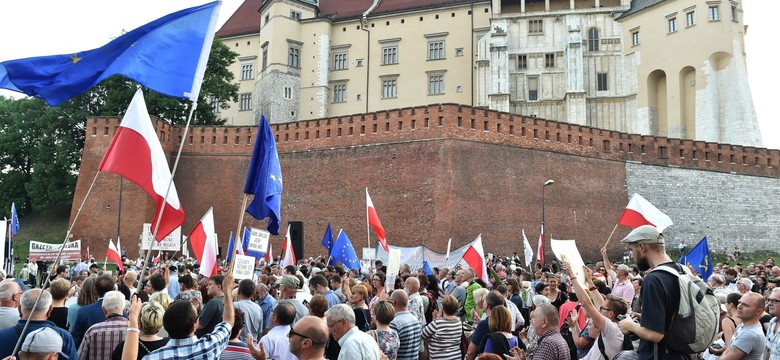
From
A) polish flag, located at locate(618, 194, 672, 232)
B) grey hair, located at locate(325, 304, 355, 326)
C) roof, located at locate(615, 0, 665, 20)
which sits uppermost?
roof, located at locate(615, 0, 665, 20)

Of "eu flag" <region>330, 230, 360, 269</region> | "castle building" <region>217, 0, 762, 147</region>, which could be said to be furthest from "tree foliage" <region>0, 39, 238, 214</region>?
"eu flag" <region>330, 230, 360, 269</region>

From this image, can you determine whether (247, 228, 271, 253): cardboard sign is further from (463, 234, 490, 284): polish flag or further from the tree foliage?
the tree foliage

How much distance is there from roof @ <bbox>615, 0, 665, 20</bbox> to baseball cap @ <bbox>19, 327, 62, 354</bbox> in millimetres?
53285

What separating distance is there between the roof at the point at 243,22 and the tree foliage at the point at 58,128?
44.4 feet

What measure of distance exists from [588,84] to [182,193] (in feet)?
106

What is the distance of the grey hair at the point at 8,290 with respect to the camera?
6660 millimetres

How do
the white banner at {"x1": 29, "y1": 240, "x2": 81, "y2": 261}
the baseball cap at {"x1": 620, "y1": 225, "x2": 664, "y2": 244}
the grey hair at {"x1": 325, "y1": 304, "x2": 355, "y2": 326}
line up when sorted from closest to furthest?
the baseball cap at {"x1": 620, "y1": 225, "x2": 664, "y2": 244}, the grey hair at {"x1": 325, "y1": 304, "x2": 355, "y2": 326}, the white banner at {"x1": 29, "y1": 240, "x2": 81, "y2": 261}

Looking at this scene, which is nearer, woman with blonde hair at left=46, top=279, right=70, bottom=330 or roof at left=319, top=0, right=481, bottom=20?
woman with blonde hair at left=46, top=279, right=70, bottom=330

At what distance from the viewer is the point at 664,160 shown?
38.8 meters

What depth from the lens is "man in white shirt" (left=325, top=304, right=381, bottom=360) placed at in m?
5.02

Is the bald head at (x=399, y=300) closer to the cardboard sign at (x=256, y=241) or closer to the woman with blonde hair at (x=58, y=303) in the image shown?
the woman with blonde hair at (x=58, y=303)

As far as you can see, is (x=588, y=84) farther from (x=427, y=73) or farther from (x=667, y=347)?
(x=667, y=347)

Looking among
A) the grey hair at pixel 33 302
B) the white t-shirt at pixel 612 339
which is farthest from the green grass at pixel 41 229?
the white t-shirt at pixel 612 339

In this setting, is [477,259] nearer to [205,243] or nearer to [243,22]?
[205,243]
